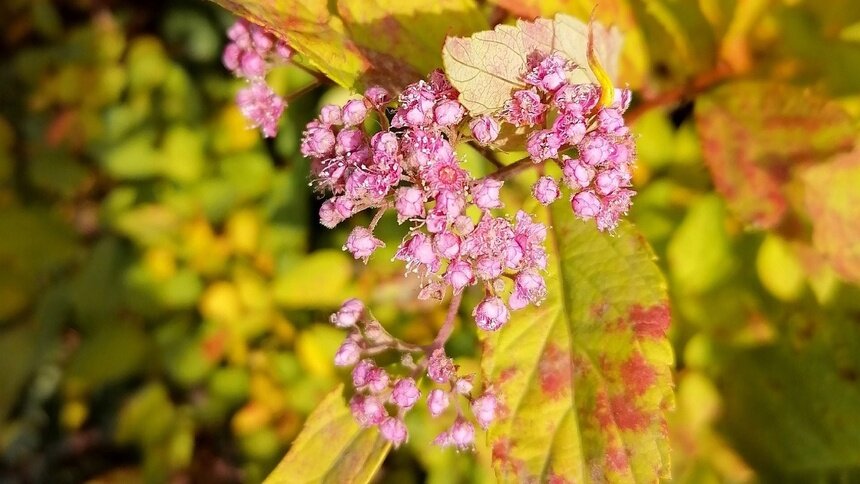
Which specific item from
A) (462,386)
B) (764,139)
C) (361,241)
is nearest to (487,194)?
(361,241)

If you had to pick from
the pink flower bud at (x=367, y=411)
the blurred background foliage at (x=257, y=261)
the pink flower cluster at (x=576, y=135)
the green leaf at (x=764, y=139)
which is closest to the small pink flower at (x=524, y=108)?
the pink flower cluster at (x=576, y=135)

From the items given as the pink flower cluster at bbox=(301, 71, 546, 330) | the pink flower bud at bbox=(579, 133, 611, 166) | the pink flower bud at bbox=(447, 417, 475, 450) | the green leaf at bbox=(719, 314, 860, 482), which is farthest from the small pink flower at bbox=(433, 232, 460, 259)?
the green leaf at bbox=(719, 314, 860, 482)

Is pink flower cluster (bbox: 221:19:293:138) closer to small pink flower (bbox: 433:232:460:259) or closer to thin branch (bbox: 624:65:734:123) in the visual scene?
small pink flower (bbox: 433:232:460:259)

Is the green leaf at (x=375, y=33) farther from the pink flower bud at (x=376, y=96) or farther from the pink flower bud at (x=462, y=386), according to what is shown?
the pink flower bud at (x=462, y=386)

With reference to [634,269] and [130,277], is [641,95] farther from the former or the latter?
[130,277]

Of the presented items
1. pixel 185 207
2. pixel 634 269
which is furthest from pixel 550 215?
pixel 185 207

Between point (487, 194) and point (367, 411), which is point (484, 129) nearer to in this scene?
point (487, 194)
